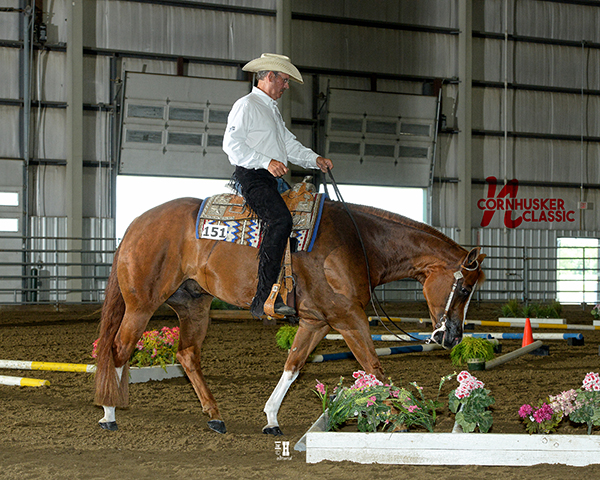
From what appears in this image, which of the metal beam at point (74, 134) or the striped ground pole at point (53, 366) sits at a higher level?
the metal beam at point (74, 134)

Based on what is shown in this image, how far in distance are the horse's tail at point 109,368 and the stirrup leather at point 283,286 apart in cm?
112

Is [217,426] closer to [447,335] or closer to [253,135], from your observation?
[447,335]

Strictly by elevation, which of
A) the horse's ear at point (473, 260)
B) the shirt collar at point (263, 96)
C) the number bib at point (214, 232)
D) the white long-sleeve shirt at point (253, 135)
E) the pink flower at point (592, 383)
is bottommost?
the pink flower at point (592, 383)

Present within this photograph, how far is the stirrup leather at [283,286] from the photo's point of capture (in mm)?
3857

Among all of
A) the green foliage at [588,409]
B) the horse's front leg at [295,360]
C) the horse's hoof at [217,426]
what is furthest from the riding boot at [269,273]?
the green foliage at [588,409]

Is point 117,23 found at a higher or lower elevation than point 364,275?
higher

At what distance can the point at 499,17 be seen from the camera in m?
19.4

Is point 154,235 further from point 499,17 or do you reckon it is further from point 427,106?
point 499,17

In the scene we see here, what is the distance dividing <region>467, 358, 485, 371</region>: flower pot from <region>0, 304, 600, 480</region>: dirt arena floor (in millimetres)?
75

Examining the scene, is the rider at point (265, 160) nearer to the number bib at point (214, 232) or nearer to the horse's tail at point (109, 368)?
the number bib at point (214, 232)

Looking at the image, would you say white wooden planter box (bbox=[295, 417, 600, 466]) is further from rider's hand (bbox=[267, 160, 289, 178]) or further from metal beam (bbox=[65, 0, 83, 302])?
metal beam (bbox=[65, 0, 83, 302])

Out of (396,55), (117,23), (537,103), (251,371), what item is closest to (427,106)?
(396,55)

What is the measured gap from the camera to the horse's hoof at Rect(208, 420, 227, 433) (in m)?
4.02

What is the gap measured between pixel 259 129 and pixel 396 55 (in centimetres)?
1554
